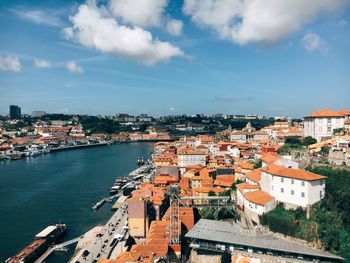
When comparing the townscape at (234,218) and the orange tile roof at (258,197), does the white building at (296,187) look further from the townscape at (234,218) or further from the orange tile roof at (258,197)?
the orange tile roof at (258,197)

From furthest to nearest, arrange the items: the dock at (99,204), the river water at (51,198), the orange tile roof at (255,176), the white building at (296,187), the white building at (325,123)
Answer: the dock at (99,204) < the white building at (325,123) < the river water at (51,198) < the orange tile roof at (255,176) < the white building at (296,187)

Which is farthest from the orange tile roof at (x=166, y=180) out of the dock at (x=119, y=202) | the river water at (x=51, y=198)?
the river water at (x=51, y=198)

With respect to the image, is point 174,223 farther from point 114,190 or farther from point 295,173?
point 114,190

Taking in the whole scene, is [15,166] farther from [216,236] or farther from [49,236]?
[216,236]

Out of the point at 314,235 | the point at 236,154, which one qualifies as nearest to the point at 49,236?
the point at 314,235

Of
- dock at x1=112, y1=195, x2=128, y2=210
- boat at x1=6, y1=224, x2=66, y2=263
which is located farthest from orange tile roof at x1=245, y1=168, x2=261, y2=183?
boat at x1=6, y1=224, x2=66, y2=263

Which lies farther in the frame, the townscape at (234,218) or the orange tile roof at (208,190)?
the orange tile roof at (208,190)
